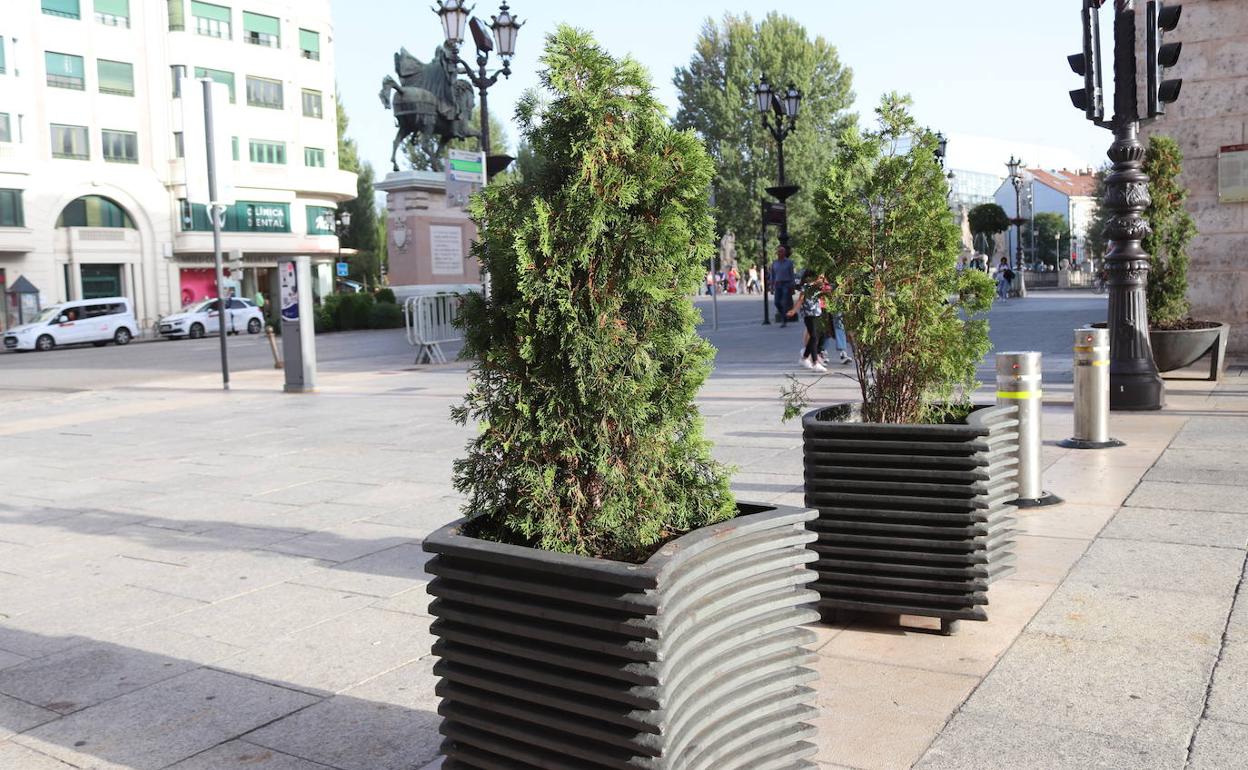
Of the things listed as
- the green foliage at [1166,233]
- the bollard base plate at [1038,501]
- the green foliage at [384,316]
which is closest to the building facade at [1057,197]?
the green foliage at [384,316]

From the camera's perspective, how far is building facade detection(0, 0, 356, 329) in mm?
46188

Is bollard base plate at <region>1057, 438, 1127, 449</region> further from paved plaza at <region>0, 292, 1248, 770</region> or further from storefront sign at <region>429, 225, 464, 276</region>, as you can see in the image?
storefront sign at <region>429, 225, 464, 276</region>

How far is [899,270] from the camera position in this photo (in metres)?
4.50

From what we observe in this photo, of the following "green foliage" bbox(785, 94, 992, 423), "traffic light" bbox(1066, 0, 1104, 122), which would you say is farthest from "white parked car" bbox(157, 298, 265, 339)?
"green foliage" bbox(785, 94, 992, 423)

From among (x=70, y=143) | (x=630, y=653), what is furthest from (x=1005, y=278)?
(x=630, y=653)

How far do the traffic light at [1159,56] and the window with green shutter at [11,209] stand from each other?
45961 millimetres

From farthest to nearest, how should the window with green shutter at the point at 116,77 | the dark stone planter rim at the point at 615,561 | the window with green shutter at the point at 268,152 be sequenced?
the window with green shutter at the point at 268,152 < the window with green shutter at the point at 116,77 < the dark stone planter rim at the point at 615,561

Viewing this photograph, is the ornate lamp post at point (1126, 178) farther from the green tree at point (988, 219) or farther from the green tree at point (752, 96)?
the green tree at point (752, 96)

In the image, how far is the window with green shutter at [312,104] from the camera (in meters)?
58.1

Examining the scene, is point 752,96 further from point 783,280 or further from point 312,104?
point 783,280

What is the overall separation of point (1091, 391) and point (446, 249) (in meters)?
29.9

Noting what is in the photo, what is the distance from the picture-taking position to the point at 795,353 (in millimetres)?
19922

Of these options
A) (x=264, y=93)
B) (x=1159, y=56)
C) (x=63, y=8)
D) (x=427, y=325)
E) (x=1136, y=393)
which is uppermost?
(x=63, y=8)

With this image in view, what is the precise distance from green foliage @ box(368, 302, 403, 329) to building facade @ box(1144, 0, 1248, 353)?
3051 centimetres
